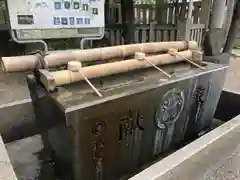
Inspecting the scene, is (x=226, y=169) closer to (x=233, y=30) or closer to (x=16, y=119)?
(x=16, y=119)

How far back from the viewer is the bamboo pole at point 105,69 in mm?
1003

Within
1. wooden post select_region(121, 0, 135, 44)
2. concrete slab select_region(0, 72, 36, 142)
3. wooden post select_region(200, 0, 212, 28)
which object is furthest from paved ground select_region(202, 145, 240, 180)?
wooden post select_region(200, 0, 212, 28)

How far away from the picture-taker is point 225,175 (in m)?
1.12

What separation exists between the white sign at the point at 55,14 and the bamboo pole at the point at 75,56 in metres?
1.43

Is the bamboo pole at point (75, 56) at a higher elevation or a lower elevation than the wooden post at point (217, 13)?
lower

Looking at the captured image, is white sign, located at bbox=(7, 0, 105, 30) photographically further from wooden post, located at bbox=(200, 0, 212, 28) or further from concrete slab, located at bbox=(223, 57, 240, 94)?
wooden post, located at bbox=(200, 0, 212, 28)

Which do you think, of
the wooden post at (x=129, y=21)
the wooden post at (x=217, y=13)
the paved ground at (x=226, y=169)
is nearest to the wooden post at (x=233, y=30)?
the wooden post at (x=217, y=13)

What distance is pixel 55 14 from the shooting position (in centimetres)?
241

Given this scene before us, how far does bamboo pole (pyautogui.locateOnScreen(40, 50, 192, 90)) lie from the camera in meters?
1.00

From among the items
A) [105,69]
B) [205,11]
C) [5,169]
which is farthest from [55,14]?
[205,11]

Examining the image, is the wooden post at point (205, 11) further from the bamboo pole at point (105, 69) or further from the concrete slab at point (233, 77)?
the bamboo pole at point (105, 69)

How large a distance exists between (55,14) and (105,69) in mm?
1570

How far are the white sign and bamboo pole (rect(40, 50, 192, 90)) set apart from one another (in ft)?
4.94

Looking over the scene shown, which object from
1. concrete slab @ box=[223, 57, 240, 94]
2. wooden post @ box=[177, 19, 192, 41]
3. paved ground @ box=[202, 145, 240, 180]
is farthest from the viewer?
wooden post @ box=[177, 19, 192, 41]
